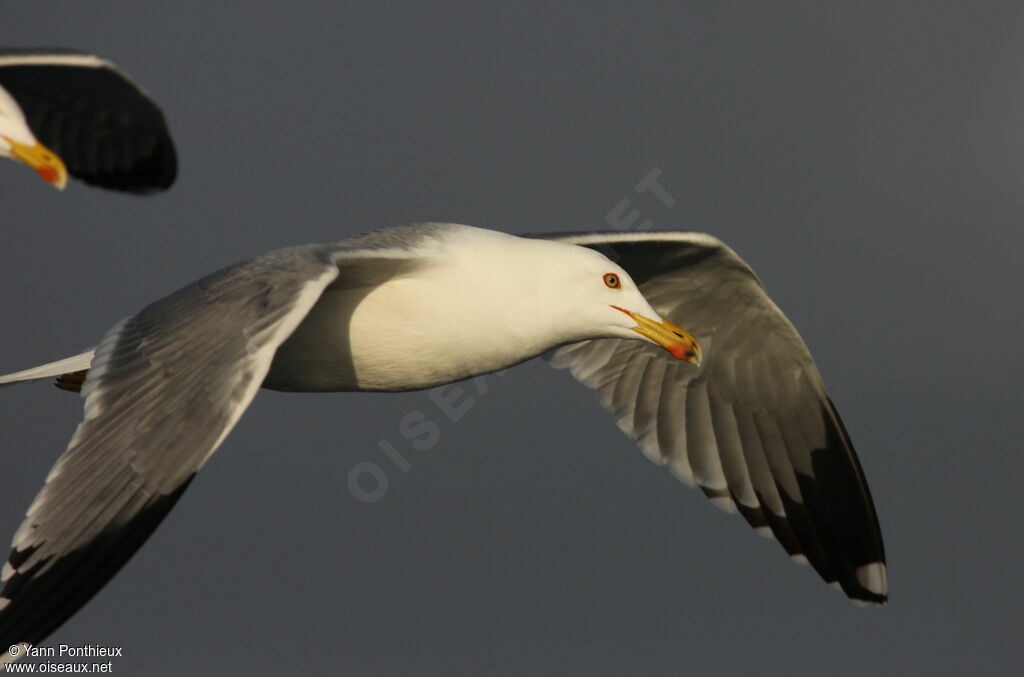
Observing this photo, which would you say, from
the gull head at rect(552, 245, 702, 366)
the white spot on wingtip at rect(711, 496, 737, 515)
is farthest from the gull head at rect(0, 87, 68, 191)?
the white spot on wingtip at rect(711, 496, 737, 515)

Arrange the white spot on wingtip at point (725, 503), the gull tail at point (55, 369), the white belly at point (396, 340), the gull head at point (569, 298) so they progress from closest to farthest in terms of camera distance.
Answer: the white belly at point (396, 340), the gull head at point (569, 298), the gull tail at point (55, 369), the white spot on wingtip at point (725, 503)

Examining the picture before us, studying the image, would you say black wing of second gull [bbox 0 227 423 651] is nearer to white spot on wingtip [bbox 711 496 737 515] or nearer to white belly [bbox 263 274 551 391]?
white belly [bbox 263 274 551 391]

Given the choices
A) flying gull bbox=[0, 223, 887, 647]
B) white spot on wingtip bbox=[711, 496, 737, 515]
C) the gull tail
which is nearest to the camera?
flying gull bbox=[0, 223, 887, 647]

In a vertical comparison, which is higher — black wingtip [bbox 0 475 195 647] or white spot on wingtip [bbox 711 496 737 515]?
black wingtip [bbox 0 475 195 647]

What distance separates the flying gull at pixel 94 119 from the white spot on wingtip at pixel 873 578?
4613 millimetres

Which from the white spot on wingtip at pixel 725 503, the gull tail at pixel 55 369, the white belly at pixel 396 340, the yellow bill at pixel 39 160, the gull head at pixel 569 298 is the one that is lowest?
the gull tail at pixel 55 369

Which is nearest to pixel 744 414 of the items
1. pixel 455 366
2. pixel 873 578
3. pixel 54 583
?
pixel 873 578

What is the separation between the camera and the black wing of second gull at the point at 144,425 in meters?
6.09

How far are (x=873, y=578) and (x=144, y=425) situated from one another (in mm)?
4659

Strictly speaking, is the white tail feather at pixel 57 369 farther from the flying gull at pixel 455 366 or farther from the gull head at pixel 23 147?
the gull head at pixel 23 147

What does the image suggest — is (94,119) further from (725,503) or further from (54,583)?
(725,503)

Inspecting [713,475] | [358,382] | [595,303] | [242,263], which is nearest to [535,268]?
[595,303]

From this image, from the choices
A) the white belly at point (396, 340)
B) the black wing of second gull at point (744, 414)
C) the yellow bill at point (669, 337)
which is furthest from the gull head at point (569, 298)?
the black wing of second gull at point (744, 414)

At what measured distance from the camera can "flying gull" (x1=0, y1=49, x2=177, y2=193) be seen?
→ 944 centimetres
